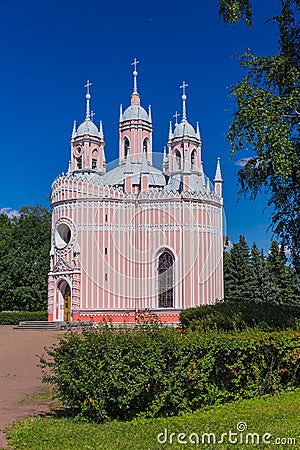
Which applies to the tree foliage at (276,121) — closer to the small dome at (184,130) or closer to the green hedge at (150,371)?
the green hedge at (150,371)

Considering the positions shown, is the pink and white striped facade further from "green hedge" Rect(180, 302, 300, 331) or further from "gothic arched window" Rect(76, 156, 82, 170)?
"green hedge" Rect(180, 302, 300, 331)

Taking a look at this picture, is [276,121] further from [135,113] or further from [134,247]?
[135,113]

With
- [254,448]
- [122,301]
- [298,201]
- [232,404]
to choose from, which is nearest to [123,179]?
[122,301]

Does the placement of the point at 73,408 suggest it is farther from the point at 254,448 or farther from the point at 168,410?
the point at 254,448

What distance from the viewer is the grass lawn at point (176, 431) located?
6.46 m

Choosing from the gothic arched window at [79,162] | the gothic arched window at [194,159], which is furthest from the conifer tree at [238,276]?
the gothic arched window at [79,162]

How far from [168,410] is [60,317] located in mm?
28356

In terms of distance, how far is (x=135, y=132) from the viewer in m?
40.9

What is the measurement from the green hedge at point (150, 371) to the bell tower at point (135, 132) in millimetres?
31866

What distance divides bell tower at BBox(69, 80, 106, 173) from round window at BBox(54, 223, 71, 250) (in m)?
5.94

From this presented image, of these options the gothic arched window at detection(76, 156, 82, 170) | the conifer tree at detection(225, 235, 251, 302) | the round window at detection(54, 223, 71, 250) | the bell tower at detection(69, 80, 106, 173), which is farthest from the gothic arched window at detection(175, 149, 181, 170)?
the round window at detection(54, 223, 71, 250)

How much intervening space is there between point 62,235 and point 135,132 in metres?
10.0

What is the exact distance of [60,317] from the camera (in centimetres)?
3575

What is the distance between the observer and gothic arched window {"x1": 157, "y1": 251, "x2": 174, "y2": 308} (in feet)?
112
